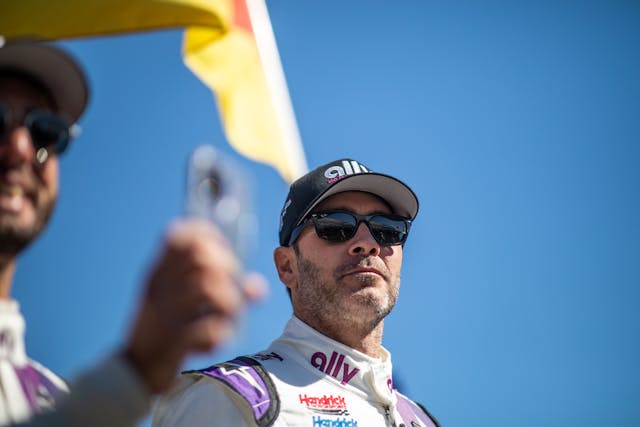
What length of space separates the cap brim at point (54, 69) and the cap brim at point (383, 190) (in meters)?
1.60

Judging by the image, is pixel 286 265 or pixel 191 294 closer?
pixel 191 294

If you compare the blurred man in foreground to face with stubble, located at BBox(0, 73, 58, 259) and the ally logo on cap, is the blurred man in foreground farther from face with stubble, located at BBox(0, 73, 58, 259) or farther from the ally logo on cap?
the ally logo on cap

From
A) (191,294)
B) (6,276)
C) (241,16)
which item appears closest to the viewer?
(191,294)

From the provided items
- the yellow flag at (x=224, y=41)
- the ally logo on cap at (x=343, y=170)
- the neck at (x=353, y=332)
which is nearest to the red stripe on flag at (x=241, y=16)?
the yellow flag at (x=224, y=41)

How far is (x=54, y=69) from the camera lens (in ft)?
6.04

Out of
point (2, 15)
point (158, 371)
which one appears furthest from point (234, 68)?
point (158, 371)

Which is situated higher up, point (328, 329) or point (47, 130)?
point (47, 130)

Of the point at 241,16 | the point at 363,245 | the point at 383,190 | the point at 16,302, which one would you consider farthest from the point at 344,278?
the point at 16,302

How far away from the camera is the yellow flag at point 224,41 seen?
2893 mm

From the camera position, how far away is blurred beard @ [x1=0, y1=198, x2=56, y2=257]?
1508 mm

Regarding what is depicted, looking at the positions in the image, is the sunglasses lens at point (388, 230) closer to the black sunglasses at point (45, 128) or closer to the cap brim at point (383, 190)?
the cap brim at point (383, 190)

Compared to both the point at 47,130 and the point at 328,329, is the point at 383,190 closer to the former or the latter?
the point at 328,329

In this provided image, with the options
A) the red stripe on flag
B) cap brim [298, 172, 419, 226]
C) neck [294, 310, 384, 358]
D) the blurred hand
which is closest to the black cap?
cap brim [298, 172, 419, 226]

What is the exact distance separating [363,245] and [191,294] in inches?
92.3
